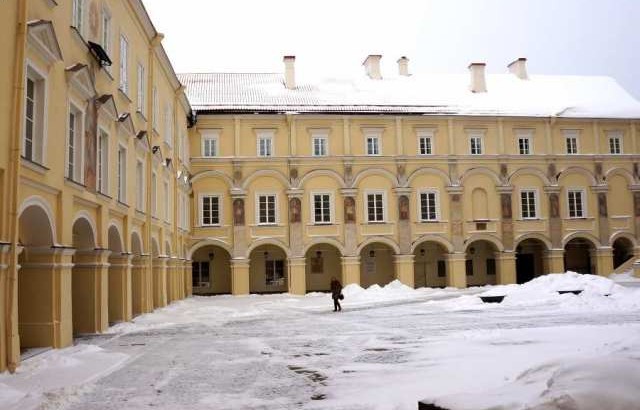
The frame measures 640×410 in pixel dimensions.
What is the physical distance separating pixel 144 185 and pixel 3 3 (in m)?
12.1

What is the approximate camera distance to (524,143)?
38.7 metres

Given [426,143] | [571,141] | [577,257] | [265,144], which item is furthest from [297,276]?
[577,257]

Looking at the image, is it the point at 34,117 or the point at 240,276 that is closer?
the point at 34,117

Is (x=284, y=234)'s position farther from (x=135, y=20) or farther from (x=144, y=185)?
(x=135, y=20)

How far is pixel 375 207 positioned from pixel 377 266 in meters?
4.19

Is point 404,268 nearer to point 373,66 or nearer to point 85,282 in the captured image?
point 373,66

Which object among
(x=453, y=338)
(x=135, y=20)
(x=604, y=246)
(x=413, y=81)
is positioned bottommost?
(x=453, y=338)

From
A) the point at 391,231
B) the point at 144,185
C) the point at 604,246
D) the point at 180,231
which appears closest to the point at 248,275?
the point at 180,231

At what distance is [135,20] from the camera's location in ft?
71.9

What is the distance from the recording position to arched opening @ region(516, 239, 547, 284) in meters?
41.1

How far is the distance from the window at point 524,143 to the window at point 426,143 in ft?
17.3

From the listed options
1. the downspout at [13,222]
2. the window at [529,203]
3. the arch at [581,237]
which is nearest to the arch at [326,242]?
the window at [529,203]

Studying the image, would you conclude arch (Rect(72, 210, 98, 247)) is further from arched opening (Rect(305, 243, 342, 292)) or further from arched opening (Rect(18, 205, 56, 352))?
arched opening (Rect(305, 243, 342, 292))

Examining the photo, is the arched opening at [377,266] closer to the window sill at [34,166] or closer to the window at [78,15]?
the window at [78,15]
